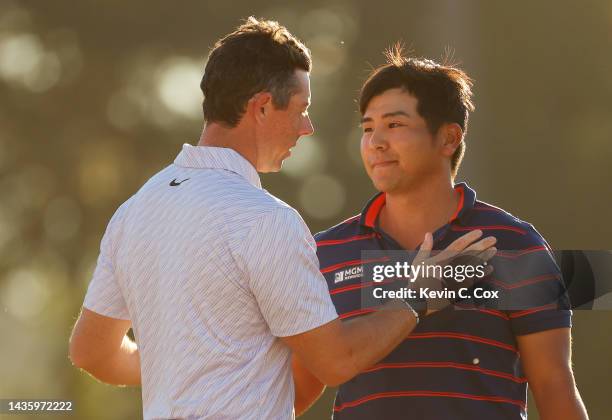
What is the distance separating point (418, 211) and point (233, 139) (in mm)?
933

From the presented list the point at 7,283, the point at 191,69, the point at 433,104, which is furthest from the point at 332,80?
the point at 433,104

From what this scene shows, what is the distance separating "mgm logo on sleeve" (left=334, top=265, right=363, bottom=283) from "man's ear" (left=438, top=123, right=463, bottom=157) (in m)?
0.51

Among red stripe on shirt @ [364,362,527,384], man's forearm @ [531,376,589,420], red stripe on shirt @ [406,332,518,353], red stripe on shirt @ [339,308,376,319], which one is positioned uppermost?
red stripe on shirt @ [339,308,376,319]

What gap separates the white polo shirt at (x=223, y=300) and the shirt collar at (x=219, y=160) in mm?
61

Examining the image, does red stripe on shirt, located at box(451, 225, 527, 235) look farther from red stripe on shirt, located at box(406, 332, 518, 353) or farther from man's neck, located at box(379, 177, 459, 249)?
red stripe on shirt, located at box(406, 332, 518, 353)

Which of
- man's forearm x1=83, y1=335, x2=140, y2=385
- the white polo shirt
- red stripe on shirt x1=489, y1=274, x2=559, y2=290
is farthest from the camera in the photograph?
red stripe on shirt x1=489, y1=274, x2=559, y2=290

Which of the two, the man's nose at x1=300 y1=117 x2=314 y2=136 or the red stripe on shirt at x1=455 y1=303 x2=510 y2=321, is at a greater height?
the man's nose at x1=300 y1=117 x2=314 y2=136

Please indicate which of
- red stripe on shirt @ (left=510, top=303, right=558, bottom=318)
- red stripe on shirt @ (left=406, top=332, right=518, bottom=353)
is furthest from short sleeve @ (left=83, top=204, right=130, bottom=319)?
red stripe on shirt @ (left=510, top=303, right=558, bottom=318)

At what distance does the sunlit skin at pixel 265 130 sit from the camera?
2799mm

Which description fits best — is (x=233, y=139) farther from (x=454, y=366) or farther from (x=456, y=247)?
(x=454, y=366)

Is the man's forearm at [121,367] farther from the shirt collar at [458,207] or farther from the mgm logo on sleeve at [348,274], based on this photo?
the shirt collar at [458,207]

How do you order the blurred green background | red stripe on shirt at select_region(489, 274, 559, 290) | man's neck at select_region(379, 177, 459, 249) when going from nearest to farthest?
1. red stripe on shirt at select_region(489, 274, 559, 290)
2. man's neck at select_region(379, 177, 459, 249)
3. the blurred green background

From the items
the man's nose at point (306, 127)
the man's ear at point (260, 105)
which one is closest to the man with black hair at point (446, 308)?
the man's nose at point (306, 127)

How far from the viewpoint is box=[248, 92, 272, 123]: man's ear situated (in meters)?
2.81
